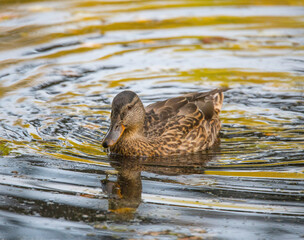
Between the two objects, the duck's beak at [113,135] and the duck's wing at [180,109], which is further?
the duck's wing at [180,109]

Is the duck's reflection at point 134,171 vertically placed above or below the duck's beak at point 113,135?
below

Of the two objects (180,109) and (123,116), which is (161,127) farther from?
(123,116)

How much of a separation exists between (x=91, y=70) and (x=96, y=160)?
185 inches

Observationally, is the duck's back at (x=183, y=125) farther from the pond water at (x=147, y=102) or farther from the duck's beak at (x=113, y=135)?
the duck's beak at (x=113, y=135)

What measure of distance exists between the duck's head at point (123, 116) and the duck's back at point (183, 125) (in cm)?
43

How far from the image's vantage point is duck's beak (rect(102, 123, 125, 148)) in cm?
762

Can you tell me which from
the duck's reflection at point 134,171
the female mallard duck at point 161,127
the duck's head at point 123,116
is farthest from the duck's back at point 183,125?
the duck's head at point 123,116

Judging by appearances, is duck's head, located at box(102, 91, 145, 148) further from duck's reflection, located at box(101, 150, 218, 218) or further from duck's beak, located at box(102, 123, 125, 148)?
duck's reflection, located at box(101, 150, 218, 218)

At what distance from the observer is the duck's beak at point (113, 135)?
762 centimetres

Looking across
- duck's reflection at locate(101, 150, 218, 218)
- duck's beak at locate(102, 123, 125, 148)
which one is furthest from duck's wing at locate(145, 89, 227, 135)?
duck's beak at locate(102, 123, 125, 148)

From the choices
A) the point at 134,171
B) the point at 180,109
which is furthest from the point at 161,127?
the point at 134,171

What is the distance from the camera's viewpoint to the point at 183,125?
878 cm

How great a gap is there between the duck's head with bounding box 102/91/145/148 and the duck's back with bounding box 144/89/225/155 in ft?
1.39

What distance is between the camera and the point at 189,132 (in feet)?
28.8
